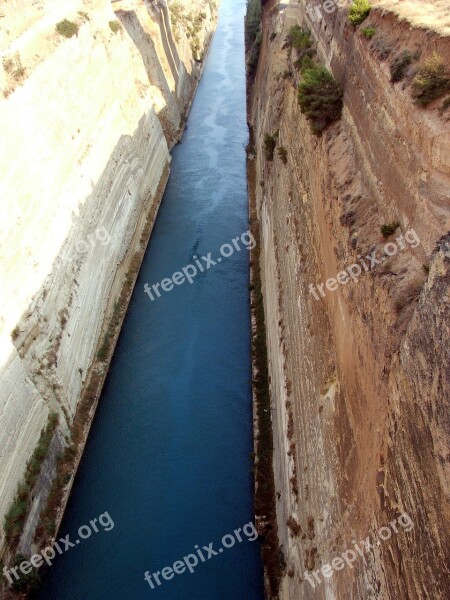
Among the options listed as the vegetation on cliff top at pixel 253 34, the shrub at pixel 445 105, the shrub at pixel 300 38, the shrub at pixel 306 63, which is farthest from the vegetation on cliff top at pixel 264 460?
the vegetation on cliff top at pixel 253 34

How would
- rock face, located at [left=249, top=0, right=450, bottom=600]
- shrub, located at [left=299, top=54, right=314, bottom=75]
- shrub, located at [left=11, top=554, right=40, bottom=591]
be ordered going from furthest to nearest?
shrub, located at [left=299, top=54, right=314, bottom=75] → shrub, located at [left=11, top=554, right=40, bottom=591] → rock face, located at [left=249, top=0, right=450, bottom=600]

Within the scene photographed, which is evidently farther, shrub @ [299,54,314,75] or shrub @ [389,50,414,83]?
shrub @ [299,54,314,75]

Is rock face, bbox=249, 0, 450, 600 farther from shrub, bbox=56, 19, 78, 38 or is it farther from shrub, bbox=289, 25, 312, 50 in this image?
shrub, bbox=56, 19, 78, 38

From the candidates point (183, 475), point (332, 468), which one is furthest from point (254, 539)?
point (332, 468)

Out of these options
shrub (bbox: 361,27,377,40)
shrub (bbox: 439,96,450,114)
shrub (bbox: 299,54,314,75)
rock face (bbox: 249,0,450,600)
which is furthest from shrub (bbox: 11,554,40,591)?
shrub (bbox: 299,54,314,75)

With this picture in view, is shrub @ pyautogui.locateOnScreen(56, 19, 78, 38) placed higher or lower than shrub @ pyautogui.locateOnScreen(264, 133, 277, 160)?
higher

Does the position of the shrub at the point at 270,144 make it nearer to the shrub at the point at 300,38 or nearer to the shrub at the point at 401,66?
the shrub at the point at 300,38

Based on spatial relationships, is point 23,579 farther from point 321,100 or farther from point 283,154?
point 283,154

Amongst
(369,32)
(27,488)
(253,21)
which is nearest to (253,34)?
(253,21)
